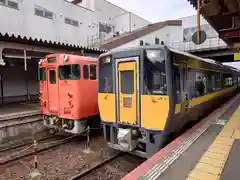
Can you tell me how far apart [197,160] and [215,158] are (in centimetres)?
36

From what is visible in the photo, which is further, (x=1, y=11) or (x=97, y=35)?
(x=97, y=35)

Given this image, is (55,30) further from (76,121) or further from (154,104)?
(154,104)

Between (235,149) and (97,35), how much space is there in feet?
68.5

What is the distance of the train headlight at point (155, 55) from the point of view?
13.3 feet

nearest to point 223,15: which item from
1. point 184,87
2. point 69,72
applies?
point 184,87

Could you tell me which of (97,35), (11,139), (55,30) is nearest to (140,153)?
(11,139)

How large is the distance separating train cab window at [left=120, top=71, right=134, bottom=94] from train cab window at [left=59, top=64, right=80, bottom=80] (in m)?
2.19

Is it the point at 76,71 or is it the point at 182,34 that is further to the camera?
the point at 182,34

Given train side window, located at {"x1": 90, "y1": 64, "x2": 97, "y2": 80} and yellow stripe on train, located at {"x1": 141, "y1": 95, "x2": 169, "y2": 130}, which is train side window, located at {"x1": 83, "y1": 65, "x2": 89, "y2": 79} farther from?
yellow stripe on train, located at {"x1": 141, "y1": 95, "x2": 169, "y2": 130}

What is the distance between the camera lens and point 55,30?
1772 cm

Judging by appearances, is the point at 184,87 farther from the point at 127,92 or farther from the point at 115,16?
the point at 115,16

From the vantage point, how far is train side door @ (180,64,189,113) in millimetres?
4569

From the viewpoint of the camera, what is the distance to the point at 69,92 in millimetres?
6395

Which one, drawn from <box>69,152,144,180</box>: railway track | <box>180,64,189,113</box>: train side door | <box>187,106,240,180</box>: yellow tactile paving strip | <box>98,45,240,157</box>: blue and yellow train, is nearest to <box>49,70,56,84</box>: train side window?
<box>98,45,240,157</box>: blue and yellow train
